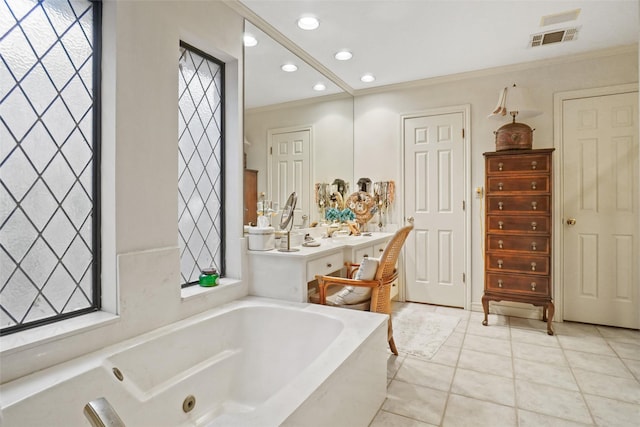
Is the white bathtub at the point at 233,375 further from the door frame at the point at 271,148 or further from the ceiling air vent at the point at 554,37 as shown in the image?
the ceiling air vent at the point at 554,37

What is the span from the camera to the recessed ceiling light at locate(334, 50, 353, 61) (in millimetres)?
3193

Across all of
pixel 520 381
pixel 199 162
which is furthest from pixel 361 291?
pixel 199 162

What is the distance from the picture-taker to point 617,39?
293cm

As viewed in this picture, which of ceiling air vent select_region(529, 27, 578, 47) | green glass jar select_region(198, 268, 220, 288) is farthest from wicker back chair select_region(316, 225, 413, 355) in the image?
ceiling air vent select_region(529, 27, 578, 47)

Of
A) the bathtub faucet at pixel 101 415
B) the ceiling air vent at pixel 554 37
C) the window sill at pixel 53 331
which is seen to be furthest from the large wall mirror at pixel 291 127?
the bathtub faucet at pixel 101 415

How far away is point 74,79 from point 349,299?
6.23ft

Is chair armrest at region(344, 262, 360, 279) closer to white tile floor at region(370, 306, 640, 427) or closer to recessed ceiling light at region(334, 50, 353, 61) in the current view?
white tile floor at region(370, 306, 640, 427)

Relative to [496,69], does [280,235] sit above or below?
below

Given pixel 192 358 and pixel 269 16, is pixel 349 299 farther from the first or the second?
pixel 269 16

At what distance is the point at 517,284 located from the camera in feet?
10.2

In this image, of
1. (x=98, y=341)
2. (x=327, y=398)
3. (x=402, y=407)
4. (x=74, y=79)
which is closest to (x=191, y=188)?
(x=74, y=79)

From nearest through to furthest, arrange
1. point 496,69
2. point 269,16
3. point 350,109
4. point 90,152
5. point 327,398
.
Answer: point 327,398, point 90,152, point 269,16, point 496,69, point 350,109

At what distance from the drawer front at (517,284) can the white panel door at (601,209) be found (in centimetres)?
53

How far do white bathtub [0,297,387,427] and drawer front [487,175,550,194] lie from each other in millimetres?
1895
